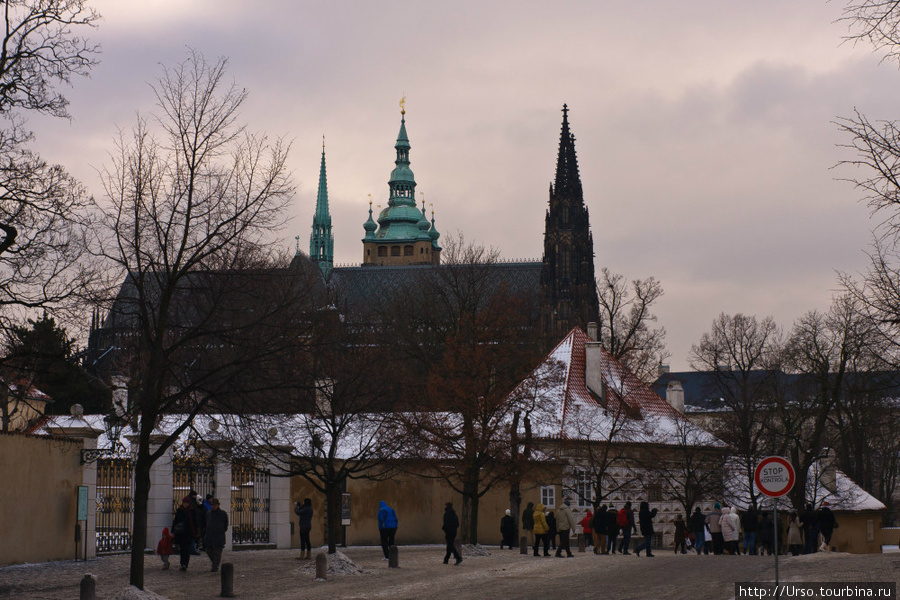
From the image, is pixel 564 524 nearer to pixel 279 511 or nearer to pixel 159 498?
pixel 279 511

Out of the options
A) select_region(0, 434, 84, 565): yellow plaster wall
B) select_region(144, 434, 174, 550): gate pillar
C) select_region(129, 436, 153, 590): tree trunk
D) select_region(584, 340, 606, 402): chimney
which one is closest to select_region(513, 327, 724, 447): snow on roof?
select_region(584, 340, 606, 402): chimney

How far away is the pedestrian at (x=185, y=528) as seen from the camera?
80.7ft

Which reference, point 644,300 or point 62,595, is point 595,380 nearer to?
point 644,300

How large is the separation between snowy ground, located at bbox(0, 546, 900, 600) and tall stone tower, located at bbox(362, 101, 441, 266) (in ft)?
462

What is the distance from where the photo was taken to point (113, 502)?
28.2 meters

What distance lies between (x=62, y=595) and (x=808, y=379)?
36623mm

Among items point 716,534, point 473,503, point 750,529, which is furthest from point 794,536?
point 473,503

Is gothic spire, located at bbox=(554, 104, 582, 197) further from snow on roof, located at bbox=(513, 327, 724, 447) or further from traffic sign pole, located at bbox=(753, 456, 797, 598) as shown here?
traffic sign pole, located at bbox=(753, 456, 797, 598)

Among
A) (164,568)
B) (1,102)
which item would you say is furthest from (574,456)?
(1,102)

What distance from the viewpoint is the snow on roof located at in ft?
142

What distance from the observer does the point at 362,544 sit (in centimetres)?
3912

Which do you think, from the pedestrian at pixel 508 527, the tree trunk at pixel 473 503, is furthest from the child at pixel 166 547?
the pedestrian at pixel 508 527

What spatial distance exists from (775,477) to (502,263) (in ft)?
402

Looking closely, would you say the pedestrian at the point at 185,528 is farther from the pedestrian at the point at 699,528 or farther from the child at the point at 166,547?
the pedestrian at the point at 699,528
